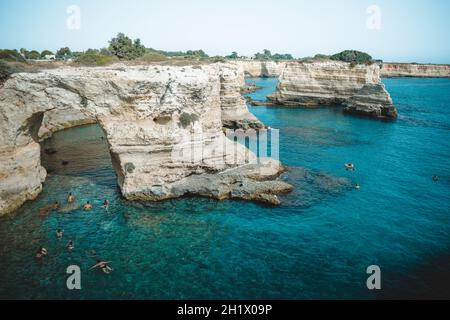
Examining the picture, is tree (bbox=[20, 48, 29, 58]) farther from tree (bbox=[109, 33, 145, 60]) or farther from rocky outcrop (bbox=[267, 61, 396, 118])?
rocky outcrop (bbox=[267, 61, 396, 118])

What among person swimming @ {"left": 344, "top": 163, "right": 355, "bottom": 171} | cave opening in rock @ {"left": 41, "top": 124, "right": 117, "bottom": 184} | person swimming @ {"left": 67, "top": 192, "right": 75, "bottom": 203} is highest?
cave opening in rock @ {"left": 41, "top": 124, "right": 117, "bottom": 184}

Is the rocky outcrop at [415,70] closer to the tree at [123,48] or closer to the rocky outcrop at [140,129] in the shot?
the tree at [123,48]

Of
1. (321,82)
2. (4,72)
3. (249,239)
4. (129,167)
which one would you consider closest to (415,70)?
(321,82)

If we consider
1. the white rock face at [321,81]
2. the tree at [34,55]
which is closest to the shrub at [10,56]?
the white rock face at [321,81]

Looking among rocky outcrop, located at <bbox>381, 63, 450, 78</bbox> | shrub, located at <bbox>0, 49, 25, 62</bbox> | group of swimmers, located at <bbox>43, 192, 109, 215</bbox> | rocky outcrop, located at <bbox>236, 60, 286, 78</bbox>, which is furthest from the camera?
rocky outcrop, located at <bbox>236, 60, 286, 78</bbox>

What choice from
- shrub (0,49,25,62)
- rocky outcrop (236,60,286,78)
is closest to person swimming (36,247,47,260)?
shrub (0,49,25,62)

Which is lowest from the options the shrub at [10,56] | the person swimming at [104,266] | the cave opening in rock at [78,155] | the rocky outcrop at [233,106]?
the person swimming at [104,266]

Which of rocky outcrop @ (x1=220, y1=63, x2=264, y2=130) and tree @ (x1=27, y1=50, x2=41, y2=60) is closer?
rocky outcrop @ (x1=220, y1=63, x2=264, y2=130)

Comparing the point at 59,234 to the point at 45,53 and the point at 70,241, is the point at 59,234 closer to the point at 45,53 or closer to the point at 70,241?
the point at 70,241
